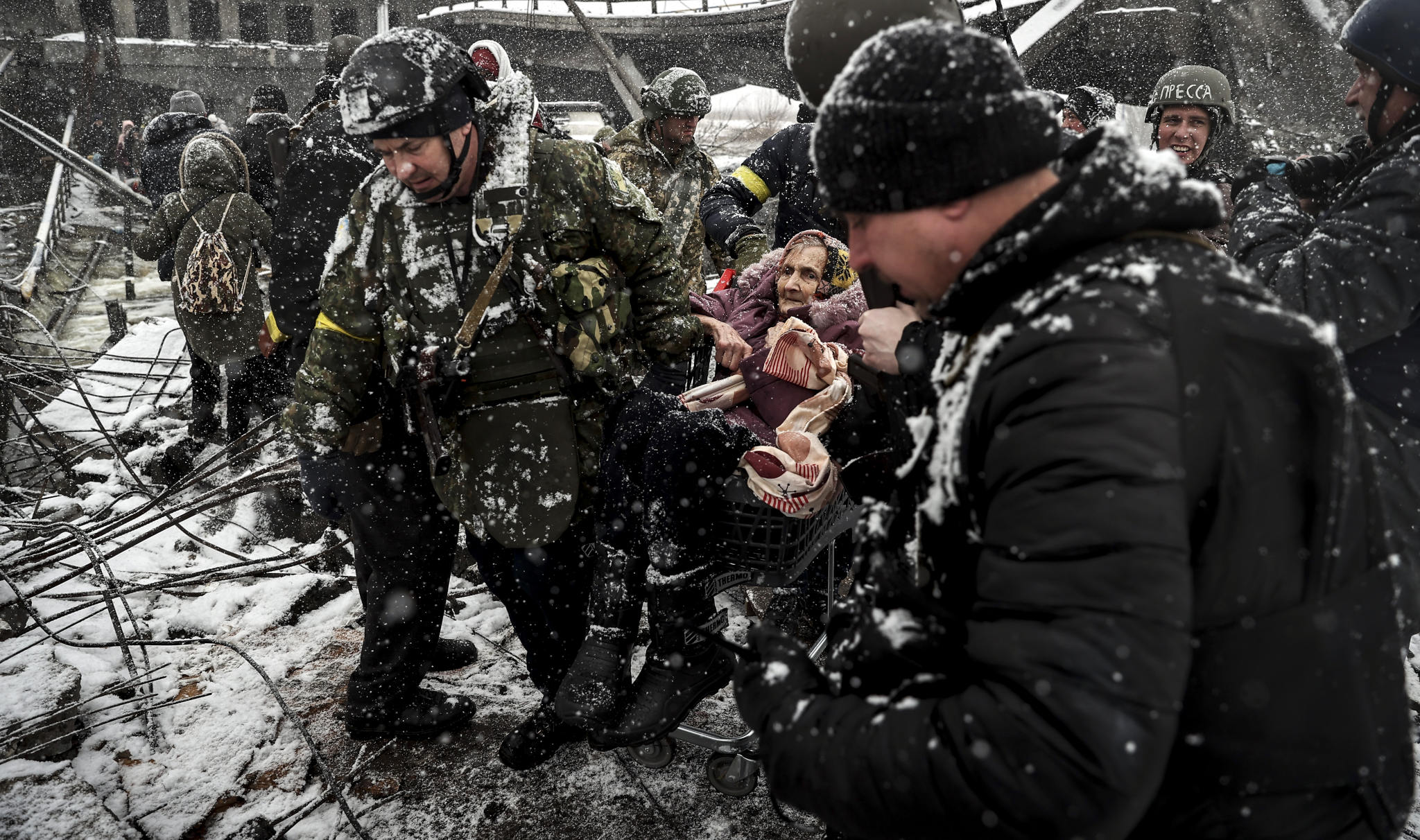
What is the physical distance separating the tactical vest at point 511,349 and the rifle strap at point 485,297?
0.4 inches

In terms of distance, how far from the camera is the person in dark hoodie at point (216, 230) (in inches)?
221

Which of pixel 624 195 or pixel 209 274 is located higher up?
pixel 624 195

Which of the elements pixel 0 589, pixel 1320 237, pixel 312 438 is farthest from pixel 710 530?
pixel 0 589

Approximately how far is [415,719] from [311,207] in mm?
2046

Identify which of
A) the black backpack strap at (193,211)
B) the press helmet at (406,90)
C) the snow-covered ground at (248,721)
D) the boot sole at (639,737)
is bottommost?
the snow-covered ground at (248,721)

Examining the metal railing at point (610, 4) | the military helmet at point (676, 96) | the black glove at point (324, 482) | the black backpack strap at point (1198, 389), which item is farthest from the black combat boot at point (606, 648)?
the metal railing at point (610, 4)

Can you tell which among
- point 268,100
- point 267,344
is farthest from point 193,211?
point 267,344

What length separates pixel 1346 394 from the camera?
3.18ft

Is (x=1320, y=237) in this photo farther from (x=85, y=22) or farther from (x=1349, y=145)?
(x=85, y=22)

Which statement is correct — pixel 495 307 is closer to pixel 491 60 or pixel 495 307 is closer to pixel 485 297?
pixel 485 297

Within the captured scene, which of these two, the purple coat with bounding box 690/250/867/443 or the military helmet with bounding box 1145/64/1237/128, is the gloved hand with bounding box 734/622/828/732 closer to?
the purple coat with bounding box 690/250/867/443

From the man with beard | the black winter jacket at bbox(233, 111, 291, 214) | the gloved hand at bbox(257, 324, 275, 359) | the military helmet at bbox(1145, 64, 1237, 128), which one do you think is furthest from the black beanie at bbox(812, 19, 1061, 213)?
the black winter jacket at bbox(233, 111, 291, 214)

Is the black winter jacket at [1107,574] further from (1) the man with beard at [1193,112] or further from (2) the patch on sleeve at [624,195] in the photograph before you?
(1) the man with beard at [1193,112]

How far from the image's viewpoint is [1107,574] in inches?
33.9
